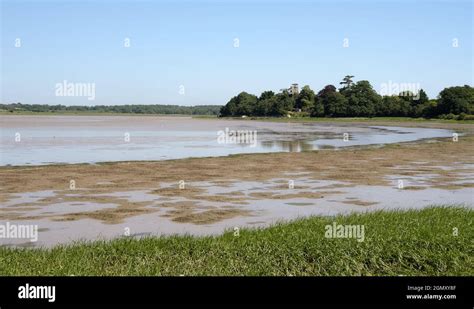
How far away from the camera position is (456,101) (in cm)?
9700

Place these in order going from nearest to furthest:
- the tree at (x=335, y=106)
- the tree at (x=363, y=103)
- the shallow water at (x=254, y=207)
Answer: the shallow water at (x=254, y=207), the tree at (x=363, y=103), the tree at (x=335, y=106)

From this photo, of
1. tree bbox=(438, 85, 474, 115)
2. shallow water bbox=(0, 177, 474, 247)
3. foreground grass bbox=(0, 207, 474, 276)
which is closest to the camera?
foreground grass bbox=(0, 207, 474, 276)

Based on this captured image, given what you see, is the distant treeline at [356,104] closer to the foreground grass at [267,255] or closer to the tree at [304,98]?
the tree at [304,98]

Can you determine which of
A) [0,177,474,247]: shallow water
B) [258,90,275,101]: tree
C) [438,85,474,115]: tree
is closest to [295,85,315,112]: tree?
[258,90,275,101]: tree

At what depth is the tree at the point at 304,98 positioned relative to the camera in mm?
149050

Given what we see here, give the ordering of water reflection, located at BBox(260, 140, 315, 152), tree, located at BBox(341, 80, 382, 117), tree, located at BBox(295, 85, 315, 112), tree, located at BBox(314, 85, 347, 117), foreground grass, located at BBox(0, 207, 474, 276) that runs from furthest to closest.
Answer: tree, located at BBox(295, 85, 315, 112), tree, located at BBox(314, 85, 347, 117), tree, located at BBox(341, 80, 382, 117), water reflection, located at BBox(260, 140, 315, 152), foreground grass, located at BBox(0, 207, 474, 276)

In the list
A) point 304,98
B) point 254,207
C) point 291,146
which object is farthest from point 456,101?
point 254,207

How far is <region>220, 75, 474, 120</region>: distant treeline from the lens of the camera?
9957 centimetres

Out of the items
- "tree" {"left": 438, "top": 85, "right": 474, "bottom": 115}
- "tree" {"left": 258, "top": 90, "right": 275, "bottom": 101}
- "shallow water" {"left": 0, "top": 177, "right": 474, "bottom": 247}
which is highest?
"tree" {"left": 258, "top": 90, "right": 275, "bottom": 101}

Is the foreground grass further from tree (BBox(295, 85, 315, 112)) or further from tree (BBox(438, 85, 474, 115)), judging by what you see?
tree (BBox(295, 85, 315, 112))

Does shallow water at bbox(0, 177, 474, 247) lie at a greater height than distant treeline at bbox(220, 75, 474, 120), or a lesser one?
lesser

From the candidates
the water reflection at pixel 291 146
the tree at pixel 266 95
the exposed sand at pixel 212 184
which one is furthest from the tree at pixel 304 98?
the exposed sand at pixel 212 184

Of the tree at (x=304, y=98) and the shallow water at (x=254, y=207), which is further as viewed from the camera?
the tree at (x=304, y=98)
